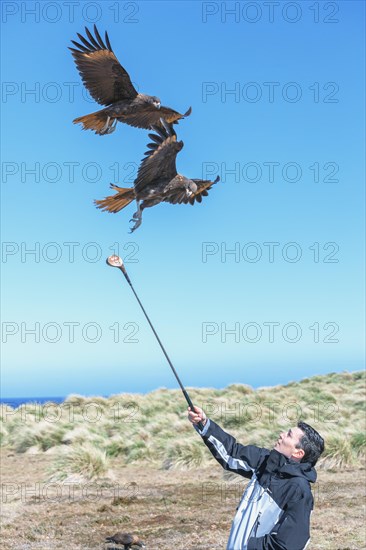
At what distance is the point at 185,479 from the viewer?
1321 centimetres

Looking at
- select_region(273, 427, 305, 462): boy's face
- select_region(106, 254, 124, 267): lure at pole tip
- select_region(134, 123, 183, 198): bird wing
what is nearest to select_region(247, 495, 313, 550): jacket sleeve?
select_region(273, 427, 305, 462): boy's face

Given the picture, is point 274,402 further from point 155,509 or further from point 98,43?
point 98,43

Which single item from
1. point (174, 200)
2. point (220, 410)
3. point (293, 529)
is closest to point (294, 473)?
point (293, 529)

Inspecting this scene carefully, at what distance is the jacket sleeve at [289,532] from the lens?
354 centimetres

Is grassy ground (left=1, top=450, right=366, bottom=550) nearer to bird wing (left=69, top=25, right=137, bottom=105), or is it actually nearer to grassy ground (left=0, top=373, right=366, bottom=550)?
grassy ground (left=0, top=373, right=366, bottom=550)

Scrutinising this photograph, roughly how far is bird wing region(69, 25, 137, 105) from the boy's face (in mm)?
2339

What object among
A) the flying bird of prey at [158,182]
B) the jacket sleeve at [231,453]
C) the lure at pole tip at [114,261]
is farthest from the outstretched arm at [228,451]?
the flying bird of prey at [158,182]

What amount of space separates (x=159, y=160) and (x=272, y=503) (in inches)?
79.5

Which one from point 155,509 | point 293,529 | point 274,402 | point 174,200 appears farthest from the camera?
point 274,402

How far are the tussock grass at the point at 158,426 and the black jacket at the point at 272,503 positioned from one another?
32.7 ft

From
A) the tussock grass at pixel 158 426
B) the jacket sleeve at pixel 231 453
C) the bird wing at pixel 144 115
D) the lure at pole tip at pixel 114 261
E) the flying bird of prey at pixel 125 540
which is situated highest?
the bird wing at pixel 144 115

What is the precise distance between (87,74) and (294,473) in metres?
2.86

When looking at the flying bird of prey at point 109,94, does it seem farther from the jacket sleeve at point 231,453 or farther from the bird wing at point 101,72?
the jacket sleeve at point 231,453

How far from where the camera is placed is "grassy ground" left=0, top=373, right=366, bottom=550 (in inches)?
360
